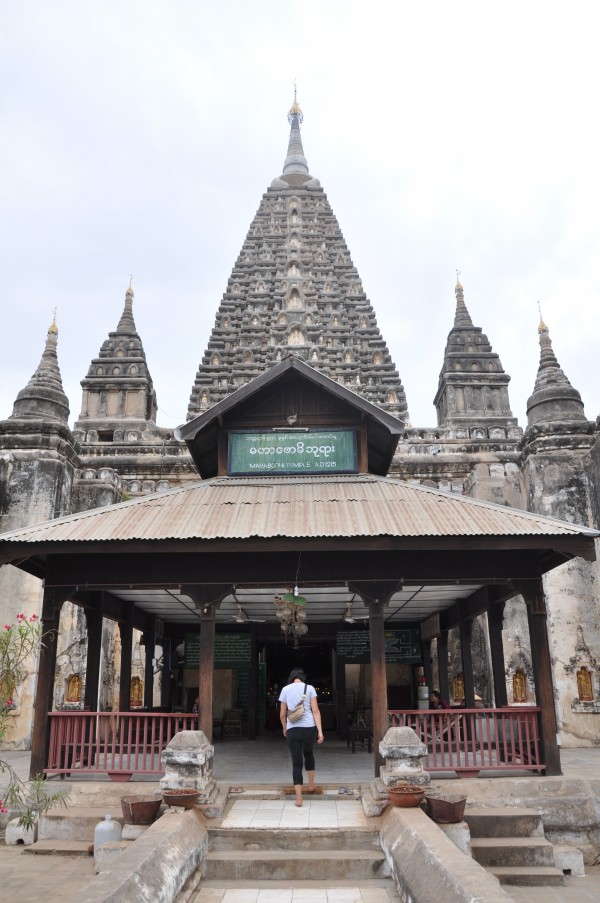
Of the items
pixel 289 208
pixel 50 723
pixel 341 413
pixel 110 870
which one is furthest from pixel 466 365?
pixel 110 870

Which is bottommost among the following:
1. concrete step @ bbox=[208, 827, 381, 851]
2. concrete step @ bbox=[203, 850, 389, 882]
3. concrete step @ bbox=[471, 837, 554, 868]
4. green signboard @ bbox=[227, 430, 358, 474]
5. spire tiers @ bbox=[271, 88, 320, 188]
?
concrete step @ bbox=[471, 837, 554, 868]

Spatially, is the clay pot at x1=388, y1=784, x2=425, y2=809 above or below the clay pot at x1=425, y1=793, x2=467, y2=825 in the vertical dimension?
above

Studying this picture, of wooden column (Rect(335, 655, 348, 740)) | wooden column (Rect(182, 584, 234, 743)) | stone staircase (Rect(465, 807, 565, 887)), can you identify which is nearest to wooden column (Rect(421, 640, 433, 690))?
wooden column (Rect(335, 655, 348, 740))

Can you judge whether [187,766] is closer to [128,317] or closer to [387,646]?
[387,646]

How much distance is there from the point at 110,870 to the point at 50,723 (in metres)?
5.25

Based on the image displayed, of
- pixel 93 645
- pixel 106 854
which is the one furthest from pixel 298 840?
pixel 93 645

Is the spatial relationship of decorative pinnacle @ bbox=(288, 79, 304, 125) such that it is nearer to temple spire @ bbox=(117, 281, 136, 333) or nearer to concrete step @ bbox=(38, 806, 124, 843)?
temple spire @ bbox=(117, 281, 136, 333)

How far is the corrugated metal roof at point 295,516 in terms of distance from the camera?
31.1 feet

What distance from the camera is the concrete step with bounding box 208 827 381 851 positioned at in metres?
7.26

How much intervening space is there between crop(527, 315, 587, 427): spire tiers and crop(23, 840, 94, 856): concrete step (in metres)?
14.5

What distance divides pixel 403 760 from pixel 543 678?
105 inches

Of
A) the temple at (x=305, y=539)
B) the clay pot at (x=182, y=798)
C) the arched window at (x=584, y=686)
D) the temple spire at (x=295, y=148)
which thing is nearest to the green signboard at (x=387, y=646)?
the temple at (x=305, y=539)

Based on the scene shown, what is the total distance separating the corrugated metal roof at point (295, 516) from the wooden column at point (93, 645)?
1573 mm

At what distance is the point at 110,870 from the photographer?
5203 millimetres
